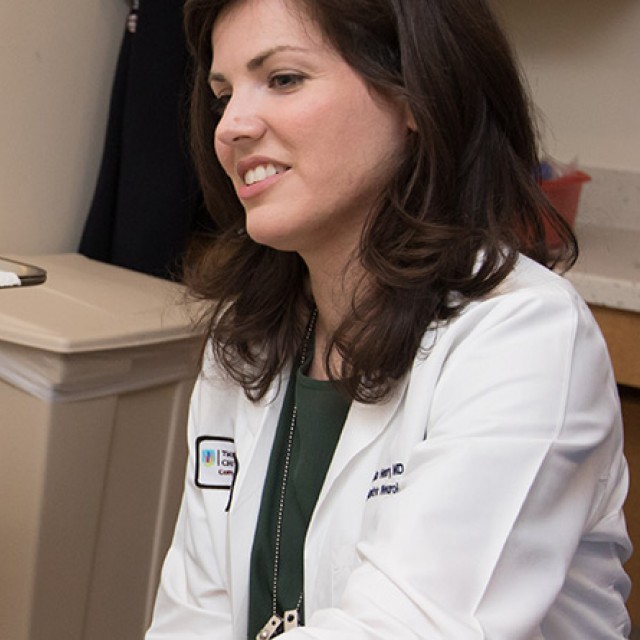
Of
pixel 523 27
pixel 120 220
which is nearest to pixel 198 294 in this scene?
pixel 120 220

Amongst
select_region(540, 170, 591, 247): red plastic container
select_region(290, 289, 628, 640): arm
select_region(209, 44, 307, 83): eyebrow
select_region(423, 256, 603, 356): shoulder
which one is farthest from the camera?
select_region(540, 170, 591, 247): red plastic container

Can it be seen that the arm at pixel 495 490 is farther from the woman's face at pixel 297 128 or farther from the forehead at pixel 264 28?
the forehead at pixel 264 28

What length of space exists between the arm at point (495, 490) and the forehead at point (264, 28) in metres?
0.33

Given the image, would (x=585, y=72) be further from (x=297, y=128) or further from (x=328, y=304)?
(x=297, y=128)

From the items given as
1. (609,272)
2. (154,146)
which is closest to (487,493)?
(609,272)

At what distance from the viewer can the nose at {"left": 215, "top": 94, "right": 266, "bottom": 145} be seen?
1.13 metres

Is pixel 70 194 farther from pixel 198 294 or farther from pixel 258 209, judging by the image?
pixel 258 209

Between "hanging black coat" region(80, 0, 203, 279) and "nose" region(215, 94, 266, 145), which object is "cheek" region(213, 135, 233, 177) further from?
"hanging black coat" region(80, 0, 203, 279)

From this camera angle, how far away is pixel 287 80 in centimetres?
114

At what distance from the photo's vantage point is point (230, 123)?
3.76 ft

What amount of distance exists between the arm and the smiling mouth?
9.8 inches

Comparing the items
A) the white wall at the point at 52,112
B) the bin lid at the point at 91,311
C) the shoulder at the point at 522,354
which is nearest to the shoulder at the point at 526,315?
the shoulder at the point at 522,354

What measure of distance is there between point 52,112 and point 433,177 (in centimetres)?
117

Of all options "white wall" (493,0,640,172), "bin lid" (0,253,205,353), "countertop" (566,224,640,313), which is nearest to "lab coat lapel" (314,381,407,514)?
"bin lid" (0,253,205,353)
